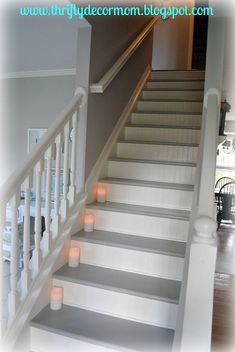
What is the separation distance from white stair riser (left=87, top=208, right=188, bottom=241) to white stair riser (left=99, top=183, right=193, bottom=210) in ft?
0.84

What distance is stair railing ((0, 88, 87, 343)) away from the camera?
5.25 feet

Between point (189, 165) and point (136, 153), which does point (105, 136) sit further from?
point (189, 165)

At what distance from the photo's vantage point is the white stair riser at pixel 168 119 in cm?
320

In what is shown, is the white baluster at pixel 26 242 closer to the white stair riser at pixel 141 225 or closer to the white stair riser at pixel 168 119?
the white stair riser at pixel 141 225

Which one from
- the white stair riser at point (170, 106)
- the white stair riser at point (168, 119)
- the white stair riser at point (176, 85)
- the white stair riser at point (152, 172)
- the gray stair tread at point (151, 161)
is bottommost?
the white stair riser at point (152, 172)

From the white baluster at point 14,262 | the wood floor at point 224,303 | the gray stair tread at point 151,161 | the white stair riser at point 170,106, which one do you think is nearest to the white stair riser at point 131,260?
the white baluster at point 14,262

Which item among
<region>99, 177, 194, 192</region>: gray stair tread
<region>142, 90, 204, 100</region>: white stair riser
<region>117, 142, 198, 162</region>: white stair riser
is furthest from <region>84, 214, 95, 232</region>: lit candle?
<region>142, 90, 204, 100</region>: white stair riser

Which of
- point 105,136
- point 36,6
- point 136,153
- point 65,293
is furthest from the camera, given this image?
point 136,153

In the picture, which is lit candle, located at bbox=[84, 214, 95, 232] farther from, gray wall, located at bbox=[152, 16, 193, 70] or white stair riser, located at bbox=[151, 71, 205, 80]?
gray wall, located at bbox=[152, 16, 193, 70]

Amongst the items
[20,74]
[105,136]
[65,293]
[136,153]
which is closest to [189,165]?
[136,153]

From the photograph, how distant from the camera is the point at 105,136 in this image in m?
2.77

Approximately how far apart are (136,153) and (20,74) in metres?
2.62

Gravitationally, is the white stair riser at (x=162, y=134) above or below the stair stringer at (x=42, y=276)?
above

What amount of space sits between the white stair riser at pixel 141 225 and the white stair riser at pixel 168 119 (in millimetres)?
1378
